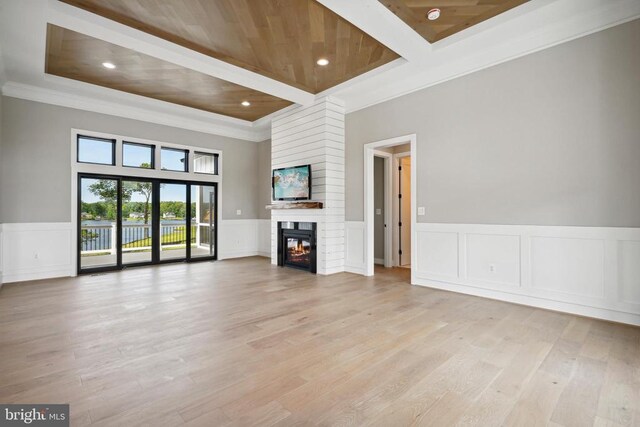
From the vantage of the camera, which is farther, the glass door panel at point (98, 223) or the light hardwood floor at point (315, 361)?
the glass door panel at point (98, 223)

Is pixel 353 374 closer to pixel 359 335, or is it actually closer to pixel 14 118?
pixel 359 335

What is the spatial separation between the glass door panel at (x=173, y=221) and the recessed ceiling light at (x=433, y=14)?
6.02 meters

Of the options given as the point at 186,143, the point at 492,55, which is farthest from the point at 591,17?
the point at 186,143

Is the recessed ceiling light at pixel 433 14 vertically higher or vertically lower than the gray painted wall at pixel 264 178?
higher

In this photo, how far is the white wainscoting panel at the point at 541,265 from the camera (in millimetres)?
3189

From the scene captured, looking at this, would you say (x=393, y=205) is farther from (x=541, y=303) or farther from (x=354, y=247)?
(x=541, y=303)

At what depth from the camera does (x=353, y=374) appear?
221 cm

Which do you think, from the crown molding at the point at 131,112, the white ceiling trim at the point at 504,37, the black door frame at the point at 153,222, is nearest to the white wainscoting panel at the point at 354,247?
the white ceiling trim at the point at 504,37

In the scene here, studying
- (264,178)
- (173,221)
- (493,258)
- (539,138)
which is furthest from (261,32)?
(173,221)

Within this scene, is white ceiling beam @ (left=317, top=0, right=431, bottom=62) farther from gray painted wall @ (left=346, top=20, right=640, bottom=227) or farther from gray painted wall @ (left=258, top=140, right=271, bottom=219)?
gray painted wall @ (left=258, top=140, right=271, bottom=219)

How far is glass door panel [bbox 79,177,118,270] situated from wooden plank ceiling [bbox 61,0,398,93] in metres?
3.66

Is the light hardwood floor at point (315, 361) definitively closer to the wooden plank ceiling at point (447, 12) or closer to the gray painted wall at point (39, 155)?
the gray painted wall at point (39, 155)

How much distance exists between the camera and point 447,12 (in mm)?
3434

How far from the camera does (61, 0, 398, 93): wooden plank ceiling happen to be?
3299mm
